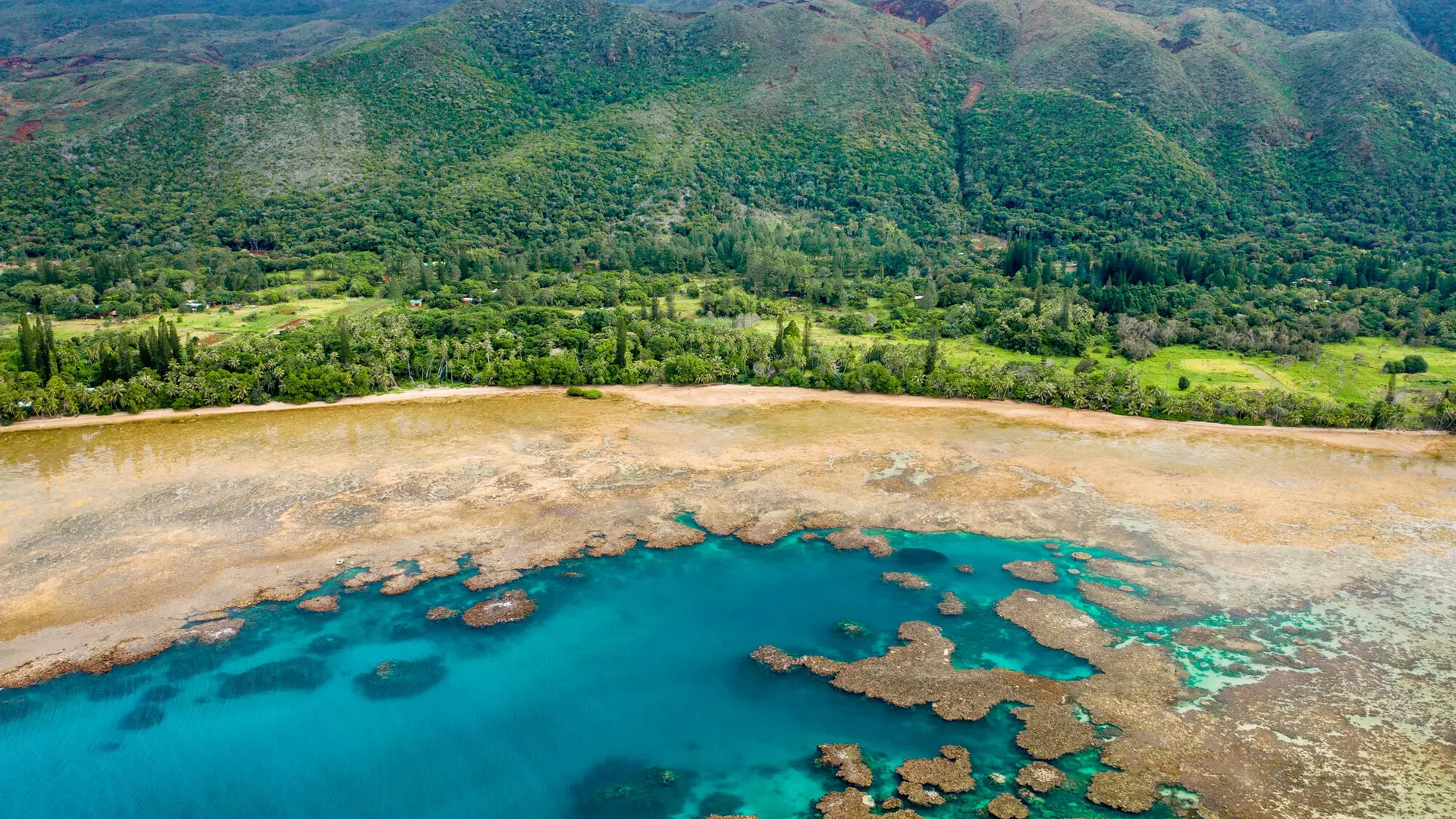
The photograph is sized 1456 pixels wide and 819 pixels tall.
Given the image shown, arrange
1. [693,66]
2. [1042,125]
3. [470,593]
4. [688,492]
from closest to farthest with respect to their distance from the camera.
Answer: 1. [470,593]
2. [688,492]
3. [1042,125]
4. [693,66]

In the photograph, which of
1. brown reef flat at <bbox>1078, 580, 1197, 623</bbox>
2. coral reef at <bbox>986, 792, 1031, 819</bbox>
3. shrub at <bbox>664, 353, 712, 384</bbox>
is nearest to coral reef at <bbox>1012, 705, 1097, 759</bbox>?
coral reef at <bbox>986, 792, 1031, 819</bbox>

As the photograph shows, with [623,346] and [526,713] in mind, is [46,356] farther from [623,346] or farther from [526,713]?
[526,713]

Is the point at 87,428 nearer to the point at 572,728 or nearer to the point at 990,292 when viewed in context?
the point at 572,728

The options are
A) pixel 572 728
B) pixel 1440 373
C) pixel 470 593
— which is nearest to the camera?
pixel 572 728

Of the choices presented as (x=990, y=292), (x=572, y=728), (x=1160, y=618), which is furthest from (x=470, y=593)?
(x=990, y=292)

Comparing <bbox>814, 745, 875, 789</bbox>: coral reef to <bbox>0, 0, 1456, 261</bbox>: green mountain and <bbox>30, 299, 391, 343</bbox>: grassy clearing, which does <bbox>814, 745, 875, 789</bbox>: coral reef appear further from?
<bbox>0, 0, 1456, 261</bbox>: green mountain

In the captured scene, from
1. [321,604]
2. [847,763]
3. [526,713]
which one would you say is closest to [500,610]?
[526,713]
